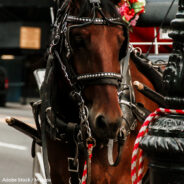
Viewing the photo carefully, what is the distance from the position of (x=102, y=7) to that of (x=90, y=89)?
69cm

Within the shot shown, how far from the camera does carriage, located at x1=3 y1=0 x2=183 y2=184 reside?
393cm

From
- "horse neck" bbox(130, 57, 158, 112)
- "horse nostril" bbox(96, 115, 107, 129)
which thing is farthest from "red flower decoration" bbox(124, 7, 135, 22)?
"horse nostril" bbox(96, 115, 107, 129)

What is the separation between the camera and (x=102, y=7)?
13.9 feet

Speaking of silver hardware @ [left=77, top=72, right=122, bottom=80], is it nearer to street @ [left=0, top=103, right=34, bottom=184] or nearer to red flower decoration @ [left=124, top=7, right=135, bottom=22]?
red flower decoration @ [left=124, top=7, right=135, bottom=22]

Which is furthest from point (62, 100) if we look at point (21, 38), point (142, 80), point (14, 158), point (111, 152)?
point (21, 38)

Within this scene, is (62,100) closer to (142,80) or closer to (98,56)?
(98,56)

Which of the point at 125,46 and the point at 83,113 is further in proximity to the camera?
the point at 125,46

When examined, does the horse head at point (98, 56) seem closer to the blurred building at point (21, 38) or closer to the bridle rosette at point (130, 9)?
the bridle rosette at point (130, 9)

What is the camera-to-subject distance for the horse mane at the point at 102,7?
13.7ft

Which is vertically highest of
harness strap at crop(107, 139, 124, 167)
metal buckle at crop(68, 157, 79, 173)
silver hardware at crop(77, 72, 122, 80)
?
silver hardware at crop(77, 72, 122, 80)

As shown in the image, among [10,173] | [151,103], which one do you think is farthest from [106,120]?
[10,173]

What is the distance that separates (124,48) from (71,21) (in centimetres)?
45

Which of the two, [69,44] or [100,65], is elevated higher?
[69,44]

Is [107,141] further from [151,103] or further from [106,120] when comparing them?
[151,103]
